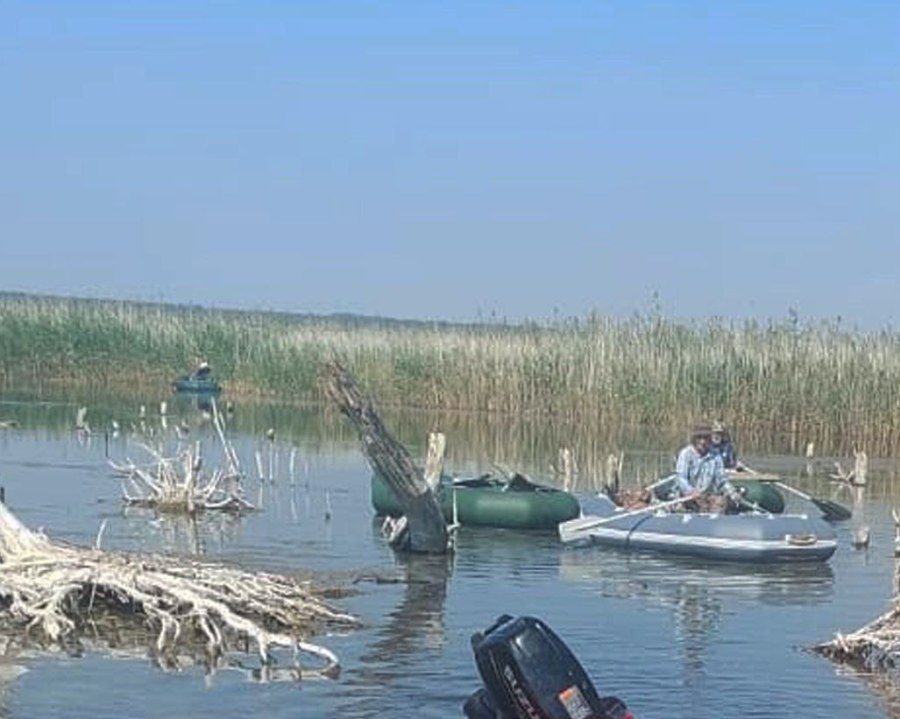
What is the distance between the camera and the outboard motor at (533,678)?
9875 mm

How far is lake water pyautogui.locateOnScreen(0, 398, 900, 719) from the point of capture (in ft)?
43.8

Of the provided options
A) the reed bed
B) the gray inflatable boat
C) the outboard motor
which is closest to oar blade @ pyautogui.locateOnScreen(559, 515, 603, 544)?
the gray inflatable boat

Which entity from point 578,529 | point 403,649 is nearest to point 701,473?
point 578,529

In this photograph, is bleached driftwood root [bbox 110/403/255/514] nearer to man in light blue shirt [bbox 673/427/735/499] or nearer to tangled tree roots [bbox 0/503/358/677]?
man in light blue shirt [bbox 673/427/735/499]

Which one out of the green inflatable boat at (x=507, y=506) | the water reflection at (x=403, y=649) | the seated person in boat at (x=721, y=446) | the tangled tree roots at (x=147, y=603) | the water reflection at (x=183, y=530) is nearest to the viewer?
the water reflection at (x=403, y=649)

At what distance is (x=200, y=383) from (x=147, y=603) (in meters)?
33.7

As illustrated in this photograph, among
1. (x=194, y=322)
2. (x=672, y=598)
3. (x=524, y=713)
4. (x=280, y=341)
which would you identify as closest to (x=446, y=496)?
(x=672, y=598)

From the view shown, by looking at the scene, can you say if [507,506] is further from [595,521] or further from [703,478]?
[703,478]

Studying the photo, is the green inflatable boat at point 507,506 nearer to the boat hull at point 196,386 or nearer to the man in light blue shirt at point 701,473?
the man in light blue shirt at point 701,473

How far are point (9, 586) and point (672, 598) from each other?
22.3 ft

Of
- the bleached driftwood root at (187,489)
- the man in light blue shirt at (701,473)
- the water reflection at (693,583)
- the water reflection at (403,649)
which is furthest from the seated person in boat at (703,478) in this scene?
the bleached driftwood root at (187,489)

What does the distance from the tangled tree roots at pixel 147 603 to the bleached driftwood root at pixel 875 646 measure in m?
3.92

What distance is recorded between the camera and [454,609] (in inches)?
688

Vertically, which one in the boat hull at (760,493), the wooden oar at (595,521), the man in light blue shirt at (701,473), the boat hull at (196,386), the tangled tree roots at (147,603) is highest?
the boat hull at (196,386)
